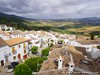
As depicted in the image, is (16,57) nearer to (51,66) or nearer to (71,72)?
(51,66)

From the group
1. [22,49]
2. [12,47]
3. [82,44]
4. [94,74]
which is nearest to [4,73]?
[12,47]

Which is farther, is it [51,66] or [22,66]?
[22,66]

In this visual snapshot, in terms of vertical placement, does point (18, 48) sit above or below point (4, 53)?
above

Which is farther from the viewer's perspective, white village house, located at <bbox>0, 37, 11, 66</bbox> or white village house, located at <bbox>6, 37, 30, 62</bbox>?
white village house, located at <bbox>6, 37, 30, 62</bbox>

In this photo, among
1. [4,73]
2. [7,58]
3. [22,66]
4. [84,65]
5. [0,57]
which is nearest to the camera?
[84,65]

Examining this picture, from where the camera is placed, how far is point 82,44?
77.4 meters

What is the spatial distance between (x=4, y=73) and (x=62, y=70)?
910 inches

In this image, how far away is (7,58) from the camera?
4988 centimetres

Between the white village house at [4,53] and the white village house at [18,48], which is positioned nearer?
the white village house at [4,53]

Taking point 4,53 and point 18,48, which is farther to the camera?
point 18,48

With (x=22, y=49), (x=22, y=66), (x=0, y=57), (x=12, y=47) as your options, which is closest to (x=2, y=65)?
(x=0, y=57)

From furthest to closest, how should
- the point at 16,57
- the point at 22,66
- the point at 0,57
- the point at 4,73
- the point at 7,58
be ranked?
the point at 16,57 → the point at 7,58 → the point at 0,57 → the point at 4,73 → the point at 22,66

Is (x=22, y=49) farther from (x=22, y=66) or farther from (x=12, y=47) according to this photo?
(x=22, y=66)

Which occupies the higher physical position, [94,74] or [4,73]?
[94,74]
